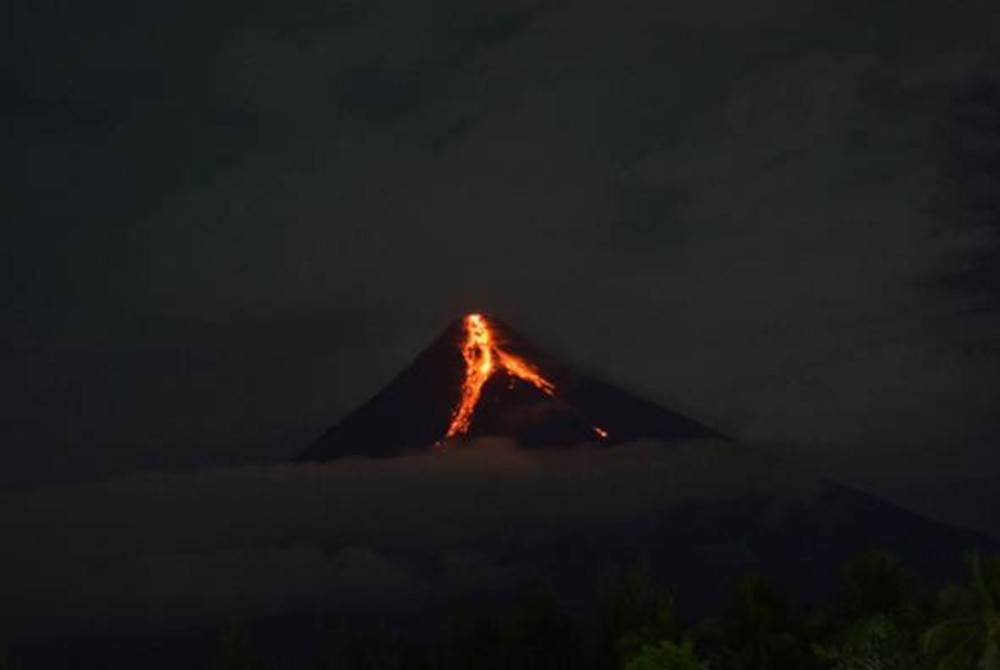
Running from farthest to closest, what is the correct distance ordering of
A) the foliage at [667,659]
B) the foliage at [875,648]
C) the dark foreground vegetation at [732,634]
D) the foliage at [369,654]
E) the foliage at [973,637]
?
the foliage at [369,654], the foliage at [667,659], the foliage at [875,648], the dark foreground vegetation at [732,634], the foliage at [973,637]

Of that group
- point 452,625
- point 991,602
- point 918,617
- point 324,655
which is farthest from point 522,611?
point 991,602

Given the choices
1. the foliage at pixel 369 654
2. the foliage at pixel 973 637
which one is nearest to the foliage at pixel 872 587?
the foliage at pixel 973 637

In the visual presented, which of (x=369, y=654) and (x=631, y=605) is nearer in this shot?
(x=631, y=605)

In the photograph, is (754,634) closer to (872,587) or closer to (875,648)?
(872,587)

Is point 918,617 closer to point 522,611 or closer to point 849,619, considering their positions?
point 849,619

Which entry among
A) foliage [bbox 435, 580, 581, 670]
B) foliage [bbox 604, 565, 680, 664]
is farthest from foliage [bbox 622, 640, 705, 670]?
foliage [bbox 435, 580, 581, 670]

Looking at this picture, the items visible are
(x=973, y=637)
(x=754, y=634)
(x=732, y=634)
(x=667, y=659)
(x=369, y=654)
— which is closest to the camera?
(x=973, y=637)

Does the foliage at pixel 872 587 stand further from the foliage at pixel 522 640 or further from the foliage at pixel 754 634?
the foliage at pixel 522 640

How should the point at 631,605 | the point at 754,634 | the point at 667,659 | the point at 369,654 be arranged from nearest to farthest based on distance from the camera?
the point at 667,659 < the point at 754,634 < the point at 631,605 < the point at 369,654

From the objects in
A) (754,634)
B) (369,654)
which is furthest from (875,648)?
(369,654)
